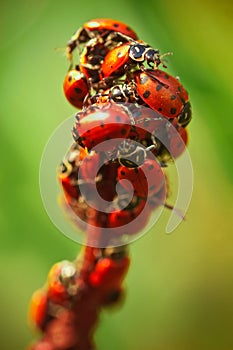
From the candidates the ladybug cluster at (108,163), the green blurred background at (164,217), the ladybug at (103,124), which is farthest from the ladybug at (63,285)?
the green blurred background at (164,217)

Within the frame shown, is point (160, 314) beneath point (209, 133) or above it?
beneath

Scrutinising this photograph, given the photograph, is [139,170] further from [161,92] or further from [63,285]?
[63,285]

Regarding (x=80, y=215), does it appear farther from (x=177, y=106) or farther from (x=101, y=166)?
(x=177, y=106)

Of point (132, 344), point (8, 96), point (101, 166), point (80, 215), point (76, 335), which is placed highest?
point (8, 96)

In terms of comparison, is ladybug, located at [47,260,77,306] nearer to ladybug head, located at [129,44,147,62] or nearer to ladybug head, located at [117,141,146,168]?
ladybug head, located at [117,141,146,168]

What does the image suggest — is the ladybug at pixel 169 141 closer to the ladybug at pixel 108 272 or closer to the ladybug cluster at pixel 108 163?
the ladybug cluster at pixel 108 163

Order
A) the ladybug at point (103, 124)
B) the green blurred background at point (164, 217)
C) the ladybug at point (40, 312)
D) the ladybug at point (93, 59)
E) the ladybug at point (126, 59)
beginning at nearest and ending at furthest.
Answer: the ladybug at point (103, 124)
the ladybug at point (126, 59)
the ladybug at point (93, 59)
the ladybug at point (40, 312)
the green blurred background at point (164, 217)

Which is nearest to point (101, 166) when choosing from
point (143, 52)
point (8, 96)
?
point (143, 52)

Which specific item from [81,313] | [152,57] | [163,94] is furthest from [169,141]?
[81,313]
